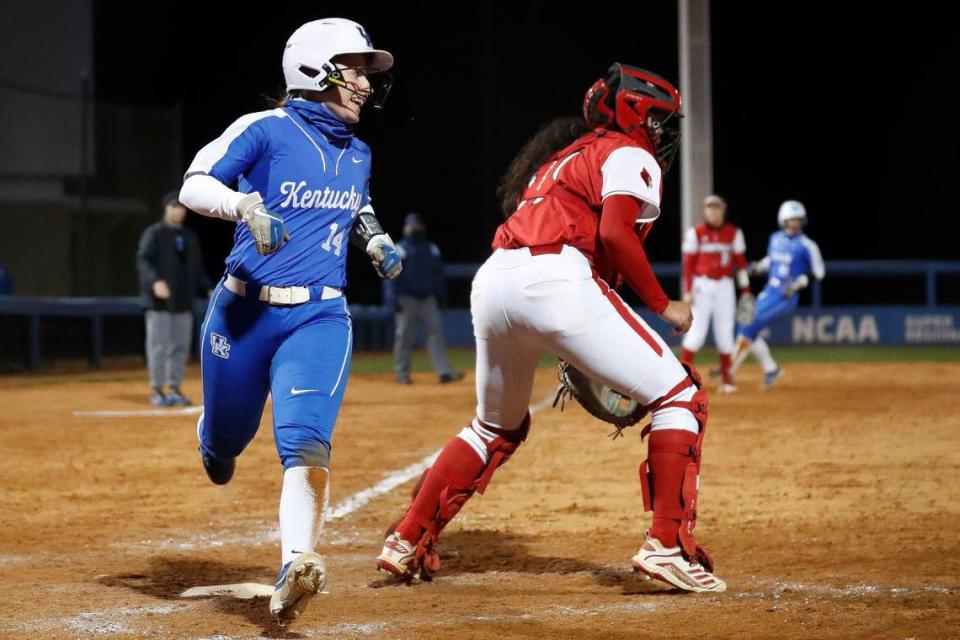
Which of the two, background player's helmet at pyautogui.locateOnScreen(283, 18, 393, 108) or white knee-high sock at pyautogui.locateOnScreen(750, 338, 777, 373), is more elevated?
background player's helmet at pyautogui.locateOnScreen(283, 18, 393, 108)

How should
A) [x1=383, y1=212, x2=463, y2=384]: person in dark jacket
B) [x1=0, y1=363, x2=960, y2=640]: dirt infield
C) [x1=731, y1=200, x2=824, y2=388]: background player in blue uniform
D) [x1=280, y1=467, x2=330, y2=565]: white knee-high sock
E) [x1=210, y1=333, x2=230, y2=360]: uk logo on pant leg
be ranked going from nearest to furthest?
[x1=280, y1=467, x2=330, y2=565]: white knee-high sock
[x1=0, y1=363, x2=960, y2=640]: dirt infield
[x1=210, y1=333, x2=230, y2=360]: uk logo on pant leg
[x1=731, y1=200, x2=824, y2=388]: background player in blue uniform
[x1=383, y1=212, x2=463, y2=384]: person in dark jacket

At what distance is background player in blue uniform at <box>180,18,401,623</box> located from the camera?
4.57 metres

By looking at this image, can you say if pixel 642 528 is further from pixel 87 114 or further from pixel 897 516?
pixel 87 114

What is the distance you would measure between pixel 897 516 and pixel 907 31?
31482mm


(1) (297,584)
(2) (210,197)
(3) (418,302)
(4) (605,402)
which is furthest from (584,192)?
(3) (418,302)

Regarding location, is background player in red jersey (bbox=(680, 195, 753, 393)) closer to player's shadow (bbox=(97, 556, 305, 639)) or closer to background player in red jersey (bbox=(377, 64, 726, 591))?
background player in red jersey (bbox=(377, 64, 726, 591))

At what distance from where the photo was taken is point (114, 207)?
71.1 ft

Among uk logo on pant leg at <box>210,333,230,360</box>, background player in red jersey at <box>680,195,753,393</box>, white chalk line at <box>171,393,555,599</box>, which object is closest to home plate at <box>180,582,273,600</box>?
white chalk line at <box>171,393,555,599</box>

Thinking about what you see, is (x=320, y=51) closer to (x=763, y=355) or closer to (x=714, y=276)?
(x=714, y=276)

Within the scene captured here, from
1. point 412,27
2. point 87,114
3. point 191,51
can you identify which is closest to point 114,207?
point 87,114

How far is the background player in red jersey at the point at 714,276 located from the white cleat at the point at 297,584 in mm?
10530

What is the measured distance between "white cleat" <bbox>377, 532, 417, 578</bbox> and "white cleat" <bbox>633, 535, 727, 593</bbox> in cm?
94

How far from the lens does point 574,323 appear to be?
4.96 meters

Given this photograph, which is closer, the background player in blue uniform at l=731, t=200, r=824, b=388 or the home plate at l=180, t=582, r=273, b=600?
the home plate at l=180, t=582, r=273, b=600
